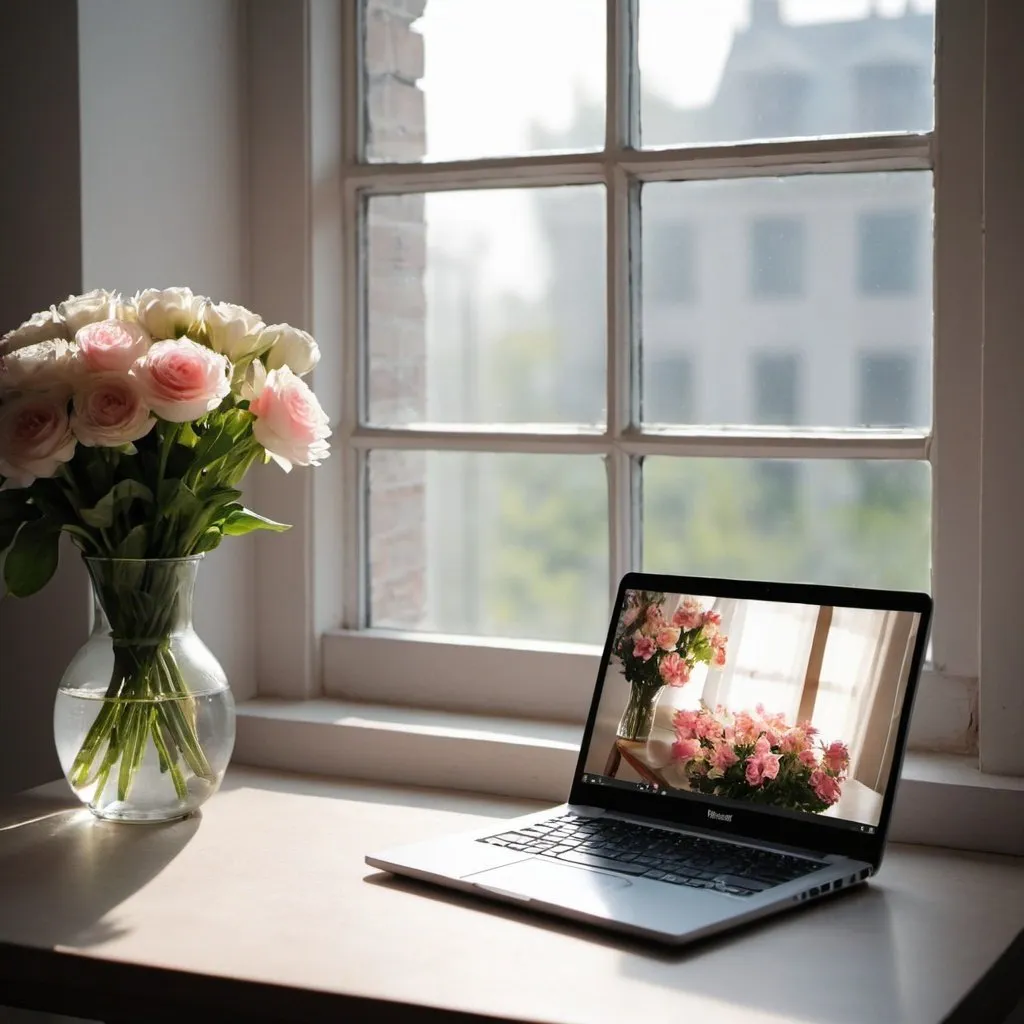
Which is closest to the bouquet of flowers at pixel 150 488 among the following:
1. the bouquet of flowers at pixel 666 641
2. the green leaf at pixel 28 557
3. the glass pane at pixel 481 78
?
the green leaf at pixel 28 557

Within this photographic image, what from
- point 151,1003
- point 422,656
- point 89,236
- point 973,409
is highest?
point 89,236

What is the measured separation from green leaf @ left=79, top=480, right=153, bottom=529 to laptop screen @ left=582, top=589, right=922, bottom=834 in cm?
49

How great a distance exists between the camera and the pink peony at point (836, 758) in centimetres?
126

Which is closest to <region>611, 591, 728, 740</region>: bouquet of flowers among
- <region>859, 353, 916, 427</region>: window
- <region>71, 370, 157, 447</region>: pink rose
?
<region>859, 353, 916, 427</region>: window

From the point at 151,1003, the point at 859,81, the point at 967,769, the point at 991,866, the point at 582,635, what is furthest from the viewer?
the point at 582,635

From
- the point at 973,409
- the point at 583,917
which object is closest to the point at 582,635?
the point at 973,409

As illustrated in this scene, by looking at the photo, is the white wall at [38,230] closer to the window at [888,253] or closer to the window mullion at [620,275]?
the window mullion at [620,275]

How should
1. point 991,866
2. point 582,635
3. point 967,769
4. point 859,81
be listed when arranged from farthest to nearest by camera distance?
point 582,635 < point 859,81 < point 967,769 < point 991,866

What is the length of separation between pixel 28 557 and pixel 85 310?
0.81 feet

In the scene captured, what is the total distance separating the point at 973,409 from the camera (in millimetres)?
1456

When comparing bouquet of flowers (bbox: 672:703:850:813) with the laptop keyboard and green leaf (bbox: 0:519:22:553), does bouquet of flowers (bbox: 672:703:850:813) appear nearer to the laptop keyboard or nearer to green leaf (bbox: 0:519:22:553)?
the laptop keyboard

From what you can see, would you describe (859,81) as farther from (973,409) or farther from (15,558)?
(15,558)

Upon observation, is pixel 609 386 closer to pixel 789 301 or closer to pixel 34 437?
pixel 789 301

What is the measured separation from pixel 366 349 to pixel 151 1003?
97 centimetres
